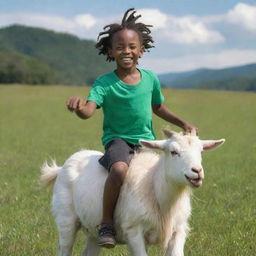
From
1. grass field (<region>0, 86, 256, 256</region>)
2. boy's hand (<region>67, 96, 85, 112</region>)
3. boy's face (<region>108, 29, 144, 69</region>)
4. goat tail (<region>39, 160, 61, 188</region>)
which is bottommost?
grass field (<region>0, 86, 256, 256</region>)

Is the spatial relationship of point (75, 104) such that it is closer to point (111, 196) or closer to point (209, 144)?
point (111, 196)

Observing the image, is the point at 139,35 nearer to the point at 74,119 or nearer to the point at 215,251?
the point at 215,251

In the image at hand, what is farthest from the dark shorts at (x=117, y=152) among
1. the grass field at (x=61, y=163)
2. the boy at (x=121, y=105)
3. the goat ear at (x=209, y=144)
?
the grass field at (x=61, y=163)

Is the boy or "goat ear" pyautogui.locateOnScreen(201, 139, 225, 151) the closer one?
"goat ear" pyautogui.locateOnScreen(201, 139, 225, 151)

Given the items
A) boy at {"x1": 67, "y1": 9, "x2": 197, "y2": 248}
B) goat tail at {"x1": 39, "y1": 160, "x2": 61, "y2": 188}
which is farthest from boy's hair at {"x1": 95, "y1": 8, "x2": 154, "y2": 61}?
goat tail at {"x1": 39, "y1": 160, "x2": 61, "y2": 188}

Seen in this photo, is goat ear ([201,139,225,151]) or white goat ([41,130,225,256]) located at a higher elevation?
goat ear ([201,139,225,151])

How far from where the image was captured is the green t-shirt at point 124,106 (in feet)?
19.0

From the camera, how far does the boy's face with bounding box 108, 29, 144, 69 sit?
19.2 ft

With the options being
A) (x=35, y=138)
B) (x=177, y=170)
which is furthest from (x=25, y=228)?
(x=35, y=138)

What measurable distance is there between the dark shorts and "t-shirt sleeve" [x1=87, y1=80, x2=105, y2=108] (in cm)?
40

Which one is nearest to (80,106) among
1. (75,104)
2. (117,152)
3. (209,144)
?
(75,104)

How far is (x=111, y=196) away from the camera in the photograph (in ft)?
18.4

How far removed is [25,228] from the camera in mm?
8156

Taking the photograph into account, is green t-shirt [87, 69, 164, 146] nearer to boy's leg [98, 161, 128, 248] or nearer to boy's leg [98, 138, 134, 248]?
boy's leg [98, 138, 134, 248]
